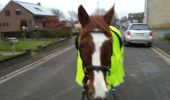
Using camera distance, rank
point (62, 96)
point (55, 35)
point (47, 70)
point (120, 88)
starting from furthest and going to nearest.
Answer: point (55, 35) → point (47, 70) → point (120, 88) → point (62, 96)

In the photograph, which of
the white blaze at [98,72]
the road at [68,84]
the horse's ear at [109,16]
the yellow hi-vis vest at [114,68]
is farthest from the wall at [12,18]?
the white blaze at [98,72]

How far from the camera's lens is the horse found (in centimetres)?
336

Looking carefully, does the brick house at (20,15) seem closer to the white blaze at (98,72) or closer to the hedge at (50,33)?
the hedge at (50,33)

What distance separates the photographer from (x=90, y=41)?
11.8 feet

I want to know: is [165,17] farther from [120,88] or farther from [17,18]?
[120,88]

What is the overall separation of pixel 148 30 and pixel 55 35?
42.2ft

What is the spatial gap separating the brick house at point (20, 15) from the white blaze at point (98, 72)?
171 ft

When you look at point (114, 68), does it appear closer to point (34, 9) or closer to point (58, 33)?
point (58, 33)

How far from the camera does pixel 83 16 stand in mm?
3848

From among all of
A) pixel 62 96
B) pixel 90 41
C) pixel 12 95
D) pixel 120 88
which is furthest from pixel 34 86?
pixel 90 41

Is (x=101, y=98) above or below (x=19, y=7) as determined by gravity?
below

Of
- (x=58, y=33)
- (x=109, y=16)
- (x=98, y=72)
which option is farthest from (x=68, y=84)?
(x=58, y=33)

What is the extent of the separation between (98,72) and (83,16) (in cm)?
81

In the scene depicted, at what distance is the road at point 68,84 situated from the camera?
720cm
